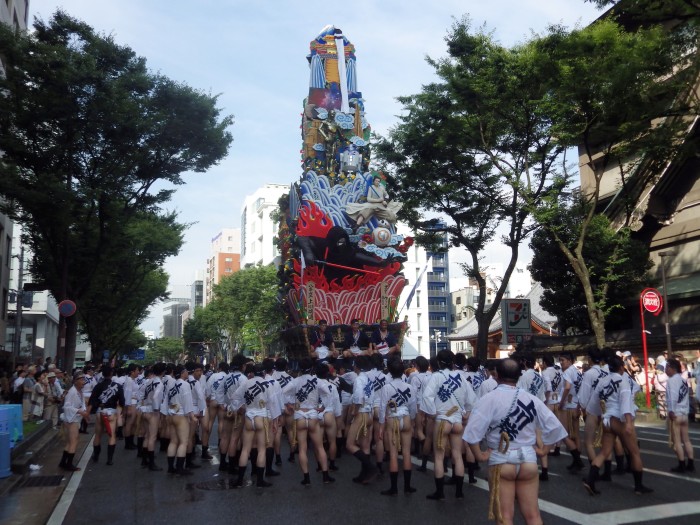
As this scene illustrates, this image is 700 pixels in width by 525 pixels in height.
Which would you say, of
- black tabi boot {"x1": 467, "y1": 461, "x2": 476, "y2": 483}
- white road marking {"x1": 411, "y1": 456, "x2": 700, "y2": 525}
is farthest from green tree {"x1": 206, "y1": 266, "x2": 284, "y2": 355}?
white road marking {"x1": 411, "y1": 456, "x2": 700, "y2": 525}

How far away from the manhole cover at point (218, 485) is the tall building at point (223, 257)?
11912 centimetres

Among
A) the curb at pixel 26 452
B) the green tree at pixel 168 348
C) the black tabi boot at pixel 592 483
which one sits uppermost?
the green tree at pixel 168 348

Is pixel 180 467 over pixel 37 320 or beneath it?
beneath

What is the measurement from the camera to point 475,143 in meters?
21.6

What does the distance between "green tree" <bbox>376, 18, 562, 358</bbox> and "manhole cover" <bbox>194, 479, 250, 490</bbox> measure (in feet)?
44.0

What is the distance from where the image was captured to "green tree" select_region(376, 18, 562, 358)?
785 inches

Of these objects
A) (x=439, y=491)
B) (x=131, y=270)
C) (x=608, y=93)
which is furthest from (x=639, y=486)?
(x=131, y=270)

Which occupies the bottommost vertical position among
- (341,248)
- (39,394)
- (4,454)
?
(4,454)

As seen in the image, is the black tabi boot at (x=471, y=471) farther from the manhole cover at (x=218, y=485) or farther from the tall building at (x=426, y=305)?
the tall building at (x=426, y=305)

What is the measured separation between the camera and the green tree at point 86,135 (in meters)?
19.9

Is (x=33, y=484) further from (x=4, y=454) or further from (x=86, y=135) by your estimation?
(x=86, y=135)

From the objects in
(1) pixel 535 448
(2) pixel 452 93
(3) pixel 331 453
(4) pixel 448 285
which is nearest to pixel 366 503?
(3) pixel 331 453

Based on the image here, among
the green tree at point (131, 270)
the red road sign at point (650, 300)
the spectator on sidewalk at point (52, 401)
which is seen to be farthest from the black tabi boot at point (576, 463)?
the green tree at point (131, 270)

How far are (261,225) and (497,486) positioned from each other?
100491mm
